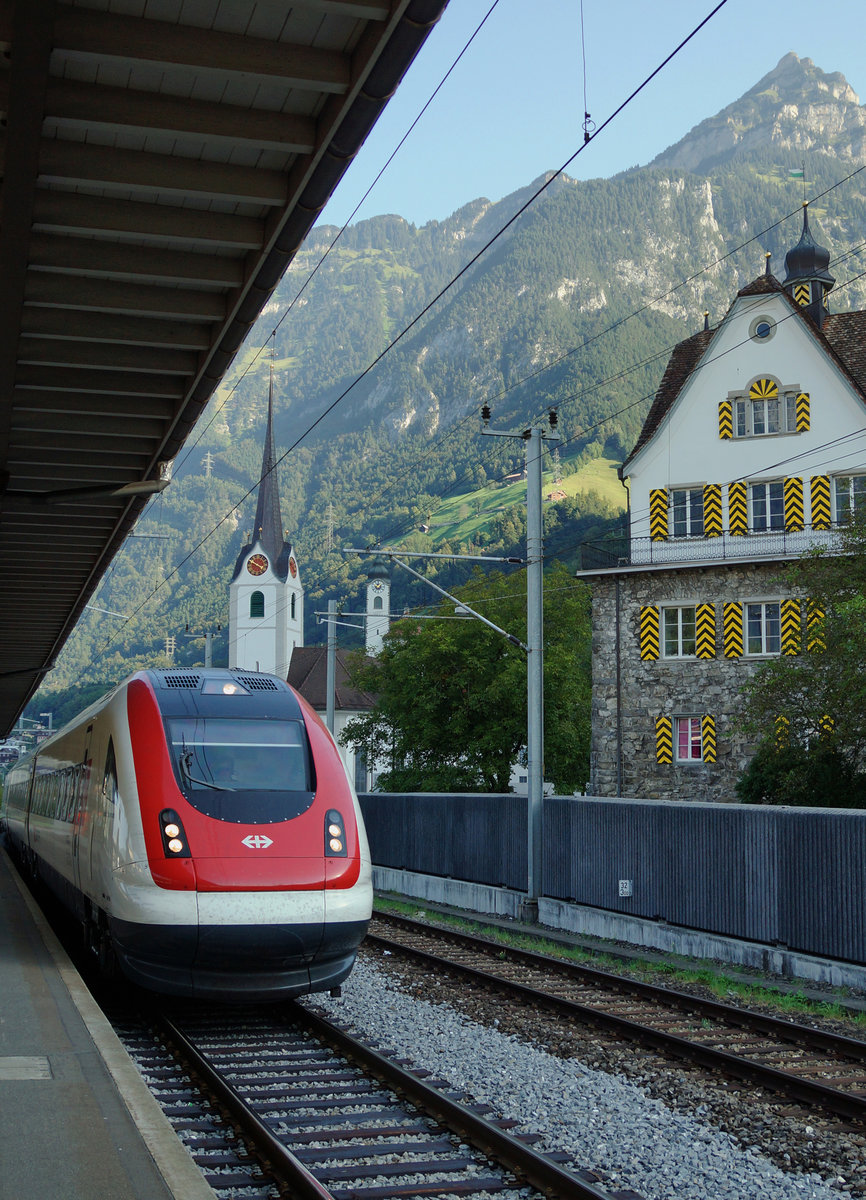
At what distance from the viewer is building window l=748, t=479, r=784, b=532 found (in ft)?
123

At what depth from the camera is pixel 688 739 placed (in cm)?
3847

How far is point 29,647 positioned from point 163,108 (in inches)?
1139

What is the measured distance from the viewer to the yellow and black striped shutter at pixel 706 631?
37812mm

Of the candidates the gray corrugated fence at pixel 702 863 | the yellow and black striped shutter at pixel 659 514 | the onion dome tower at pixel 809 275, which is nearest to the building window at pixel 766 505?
the yellow and black striped shutter at pixel 659 514

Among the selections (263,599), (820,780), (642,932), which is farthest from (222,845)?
(263,599)

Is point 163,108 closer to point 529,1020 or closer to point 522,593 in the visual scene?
point 529,1020

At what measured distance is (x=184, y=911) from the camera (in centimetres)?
920

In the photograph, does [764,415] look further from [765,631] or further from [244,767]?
[244,767]

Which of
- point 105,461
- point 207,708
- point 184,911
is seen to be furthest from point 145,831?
point 105,461

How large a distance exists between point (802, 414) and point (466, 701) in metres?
13.2

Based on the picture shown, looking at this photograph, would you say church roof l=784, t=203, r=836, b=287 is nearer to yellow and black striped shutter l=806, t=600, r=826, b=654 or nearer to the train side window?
yellow and black striped shutter l=806, t=600, r=826, b=654

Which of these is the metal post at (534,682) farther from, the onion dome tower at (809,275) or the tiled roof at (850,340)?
the onion dome tower at (809,275)

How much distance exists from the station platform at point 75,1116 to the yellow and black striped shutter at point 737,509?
101 feet

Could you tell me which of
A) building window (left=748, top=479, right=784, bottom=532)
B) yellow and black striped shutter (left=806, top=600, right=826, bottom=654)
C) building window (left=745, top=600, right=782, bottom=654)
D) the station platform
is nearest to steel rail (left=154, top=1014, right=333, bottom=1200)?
the station platform
